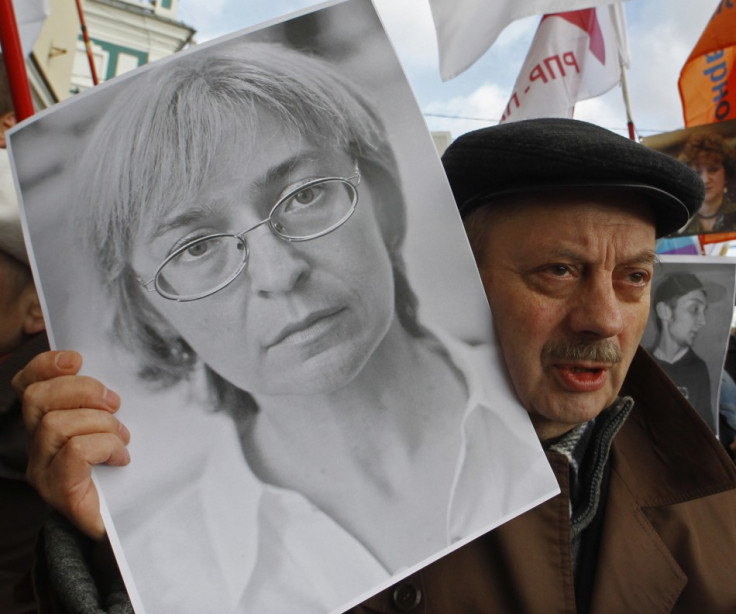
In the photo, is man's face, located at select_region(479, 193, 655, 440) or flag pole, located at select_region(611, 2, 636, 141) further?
flag pole, located at select_region(611, 2, 636, 141)

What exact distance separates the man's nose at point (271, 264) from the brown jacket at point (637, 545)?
531mm

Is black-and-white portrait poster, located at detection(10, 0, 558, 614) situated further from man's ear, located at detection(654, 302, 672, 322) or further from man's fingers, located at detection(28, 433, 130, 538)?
man's ear, located at detection(654, 302, 672, 322)

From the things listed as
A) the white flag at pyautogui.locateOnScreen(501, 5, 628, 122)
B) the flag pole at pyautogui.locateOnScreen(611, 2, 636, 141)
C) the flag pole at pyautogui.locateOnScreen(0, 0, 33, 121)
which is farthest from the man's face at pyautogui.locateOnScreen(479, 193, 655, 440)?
the flag pole at pyautogui.locateOnScreen(611, 2, 636, 141)

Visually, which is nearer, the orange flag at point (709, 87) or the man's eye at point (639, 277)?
the man's eye at point (639, 277)

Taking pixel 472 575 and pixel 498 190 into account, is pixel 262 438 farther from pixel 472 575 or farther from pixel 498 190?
pixel 498 190

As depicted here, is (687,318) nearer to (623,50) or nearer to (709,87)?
(709,87)

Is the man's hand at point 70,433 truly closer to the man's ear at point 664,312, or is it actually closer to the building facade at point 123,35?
the man's ear at point 664,312

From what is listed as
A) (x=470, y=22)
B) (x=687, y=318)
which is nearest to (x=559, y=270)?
(x=687, y=318)

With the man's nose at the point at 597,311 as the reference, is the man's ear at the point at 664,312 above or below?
below

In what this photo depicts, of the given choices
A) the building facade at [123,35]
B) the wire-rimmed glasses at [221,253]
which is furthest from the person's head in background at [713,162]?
the building facade at [123,35]

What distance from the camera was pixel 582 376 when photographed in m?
1.04

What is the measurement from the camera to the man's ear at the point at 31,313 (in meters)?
1.15

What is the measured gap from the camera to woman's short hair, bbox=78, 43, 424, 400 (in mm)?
852

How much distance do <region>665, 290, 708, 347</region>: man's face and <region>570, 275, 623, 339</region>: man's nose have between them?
1.27 m
